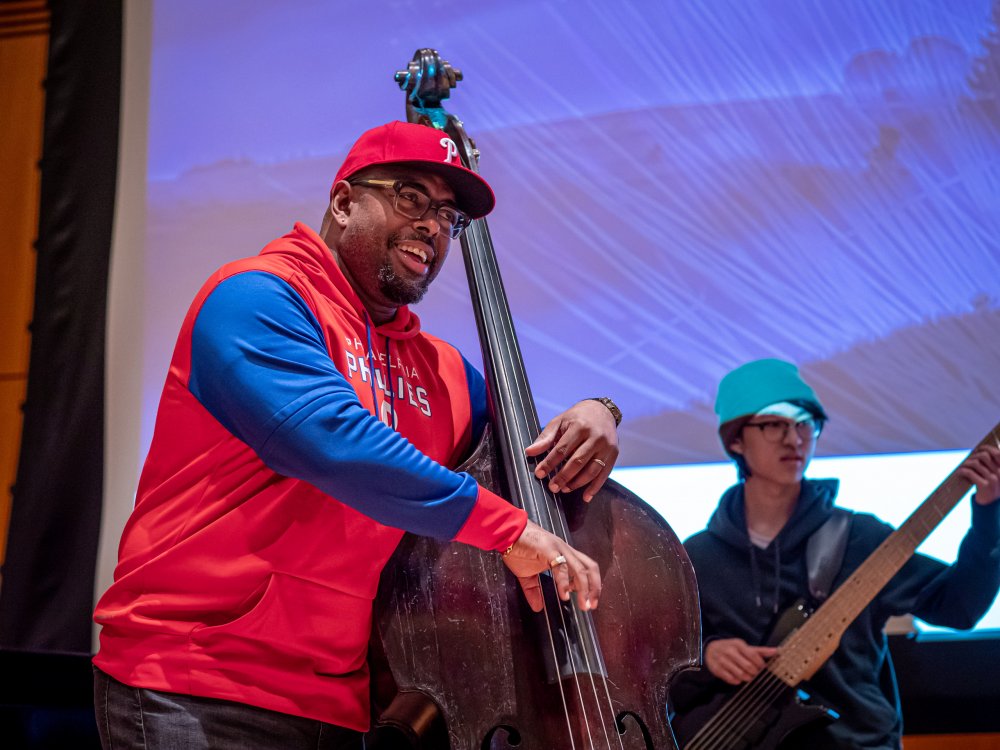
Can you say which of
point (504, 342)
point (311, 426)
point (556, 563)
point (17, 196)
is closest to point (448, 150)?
point (504, 342)

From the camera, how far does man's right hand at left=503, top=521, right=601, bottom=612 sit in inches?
45.8

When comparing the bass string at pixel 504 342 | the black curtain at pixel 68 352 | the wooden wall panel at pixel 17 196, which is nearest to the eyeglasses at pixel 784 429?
the bass string at pixel 504 342

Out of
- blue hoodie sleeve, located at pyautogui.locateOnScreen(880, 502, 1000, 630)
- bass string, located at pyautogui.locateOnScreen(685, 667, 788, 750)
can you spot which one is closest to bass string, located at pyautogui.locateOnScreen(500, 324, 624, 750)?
bass string, located at pyautogui.locateOnScreen(685, 667, 788, 750)

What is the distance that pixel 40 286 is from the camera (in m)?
2.86

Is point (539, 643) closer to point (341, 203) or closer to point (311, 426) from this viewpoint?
point (311, 426)

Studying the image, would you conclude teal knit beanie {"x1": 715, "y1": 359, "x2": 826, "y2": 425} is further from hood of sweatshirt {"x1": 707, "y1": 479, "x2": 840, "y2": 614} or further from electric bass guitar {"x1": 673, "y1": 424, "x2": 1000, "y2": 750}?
electric bass guitar {"x1": 673, "y1": 424, "x2": 1000, "y2": 750}

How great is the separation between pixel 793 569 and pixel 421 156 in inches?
63.1

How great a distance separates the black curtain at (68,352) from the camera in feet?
8.84

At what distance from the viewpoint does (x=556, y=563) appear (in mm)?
1161

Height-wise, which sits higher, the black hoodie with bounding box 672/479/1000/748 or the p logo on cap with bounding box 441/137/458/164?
the p logo on cap with bounding box 441/137/458/164

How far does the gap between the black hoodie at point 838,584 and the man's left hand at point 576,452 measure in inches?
45.9

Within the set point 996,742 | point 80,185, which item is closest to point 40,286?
point 80,185

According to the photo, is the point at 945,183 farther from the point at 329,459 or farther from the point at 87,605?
the point at 87,605

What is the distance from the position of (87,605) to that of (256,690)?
5.68 ft
